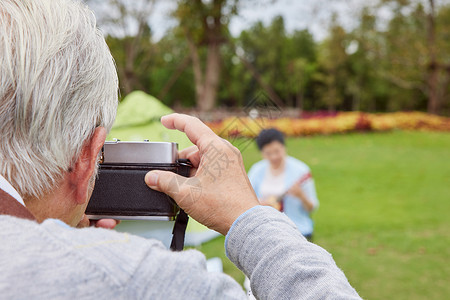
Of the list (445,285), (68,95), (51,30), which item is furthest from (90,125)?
(445,285)

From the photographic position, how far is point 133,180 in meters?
1.05

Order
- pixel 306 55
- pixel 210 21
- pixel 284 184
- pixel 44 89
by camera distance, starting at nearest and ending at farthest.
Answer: pixel 44 89 < pixel 284 184 < pixel 210 21 < pixel 306 55

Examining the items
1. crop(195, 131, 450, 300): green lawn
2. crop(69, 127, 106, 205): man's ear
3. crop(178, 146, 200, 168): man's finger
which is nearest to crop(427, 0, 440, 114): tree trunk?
crop(195, 131, 450, 300): green lawn

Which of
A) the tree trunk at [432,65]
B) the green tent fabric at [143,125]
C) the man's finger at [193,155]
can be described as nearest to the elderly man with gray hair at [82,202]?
the man's finger at [193,155]

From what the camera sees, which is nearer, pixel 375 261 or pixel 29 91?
pixel 29 91

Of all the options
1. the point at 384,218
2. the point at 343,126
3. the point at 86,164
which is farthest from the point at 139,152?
the point at 343,126

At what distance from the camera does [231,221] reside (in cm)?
92

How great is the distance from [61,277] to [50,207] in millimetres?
265

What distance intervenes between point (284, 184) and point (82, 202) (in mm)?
3015

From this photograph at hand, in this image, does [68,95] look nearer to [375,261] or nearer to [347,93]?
[375,261]

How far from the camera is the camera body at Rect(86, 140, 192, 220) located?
1037 millimetres

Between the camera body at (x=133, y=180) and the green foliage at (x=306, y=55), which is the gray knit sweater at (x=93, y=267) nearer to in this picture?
the camera body at (x=133, y=180)

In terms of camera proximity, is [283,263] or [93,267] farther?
[283,263]

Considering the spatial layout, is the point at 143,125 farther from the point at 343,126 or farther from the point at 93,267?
the point at 343,126
